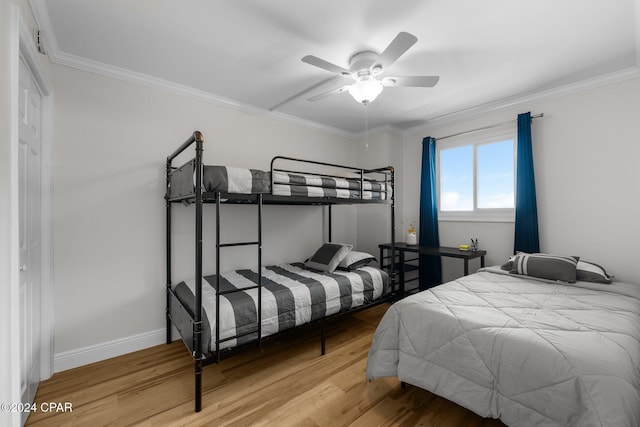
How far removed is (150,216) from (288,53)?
1.92 metres

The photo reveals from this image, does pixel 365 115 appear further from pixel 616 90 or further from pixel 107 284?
pixel 107 284

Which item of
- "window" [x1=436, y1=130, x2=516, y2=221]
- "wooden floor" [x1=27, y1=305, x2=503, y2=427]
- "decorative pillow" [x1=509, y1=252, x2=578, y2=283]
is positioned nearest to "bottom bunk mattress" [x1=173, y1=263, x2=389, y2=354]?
"wooden floor" [x1=27, y1=305, x2=503, y2=427]

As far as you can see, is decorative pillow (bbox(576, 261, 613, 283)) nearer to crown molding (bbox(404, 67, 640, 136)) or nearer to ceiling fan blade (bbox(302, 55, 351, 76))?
crown molding (bbox(404, 67, 640, 136))

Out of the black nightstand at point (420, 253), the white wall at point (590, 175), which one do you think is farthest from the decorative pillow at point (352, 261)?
the white wall at point (590, 175)

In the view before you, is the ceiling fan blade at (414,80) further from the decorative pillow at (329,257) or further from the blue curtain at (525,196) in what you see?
the decorative pillow at (329,257)

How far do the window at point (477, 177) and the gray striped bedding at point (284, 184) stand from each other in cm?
126

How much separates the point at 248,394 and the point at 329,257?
1565 millimetres

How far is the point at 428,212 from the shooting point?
3.85m

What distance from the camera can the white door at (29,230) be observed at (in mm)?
1674

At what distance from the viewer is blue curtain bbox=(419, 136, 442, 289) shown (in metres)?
3.77

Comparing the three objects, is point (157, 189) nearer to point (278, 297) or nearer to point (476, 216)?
point (278, 297)

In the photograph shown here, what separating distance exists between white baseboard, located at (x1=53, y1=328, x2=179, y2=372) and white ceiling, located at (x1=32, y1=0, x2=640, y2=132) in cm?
233

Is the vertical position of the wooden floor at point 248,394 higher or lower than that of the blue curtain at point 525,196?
lower

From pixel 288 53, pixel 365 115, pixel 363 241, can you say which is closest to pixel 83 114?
pixel 288 53
